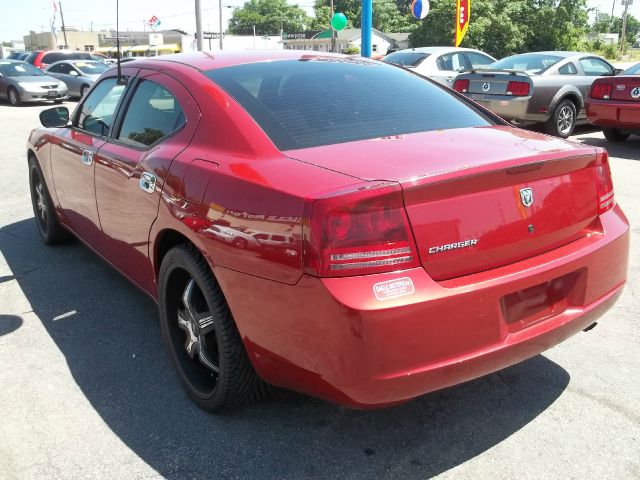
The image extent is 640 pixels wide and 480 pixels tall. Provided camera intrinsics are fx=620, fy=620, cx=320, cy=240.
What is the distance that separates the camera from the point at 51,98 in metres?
19.2

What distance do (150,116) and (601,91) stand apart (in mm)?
7794

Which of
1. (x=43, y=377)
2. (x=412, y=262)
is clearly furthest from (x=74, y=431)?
(x=412, y=262)

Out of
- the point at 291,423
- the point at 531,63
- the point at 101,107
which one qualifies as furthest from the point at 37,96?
the point at 291,423

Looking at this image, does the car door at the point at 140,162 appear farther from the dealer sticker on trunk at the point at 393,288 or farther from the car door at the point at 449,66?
the car door at the point at 449,66

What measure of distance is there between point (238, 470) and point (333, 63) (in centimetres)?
215

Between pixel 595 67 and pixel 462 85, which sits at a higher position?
pixel 595 67

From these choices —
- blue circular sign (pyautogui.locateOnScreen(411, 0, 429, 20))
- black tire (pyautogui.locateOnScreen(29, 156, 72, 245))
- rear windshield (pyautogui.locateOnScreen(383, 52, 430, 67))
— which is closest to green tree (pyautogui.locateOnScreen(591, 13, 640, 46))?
blue circular sign (pyautogui.locateOnScreen(411, 0, 429, 20))

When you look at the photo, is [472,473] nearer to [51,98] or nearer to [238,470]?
[238,470]

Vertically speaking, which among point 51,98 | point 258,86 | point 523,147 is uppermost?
point 258,86

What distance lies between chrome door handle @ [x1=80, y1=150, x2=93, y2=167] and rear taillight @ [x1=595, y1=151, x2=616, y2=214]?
112 inches

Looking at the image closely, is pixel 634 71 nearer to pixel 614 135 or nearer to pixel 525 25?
pixel 614 135

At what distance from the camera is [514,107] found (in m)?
9.67

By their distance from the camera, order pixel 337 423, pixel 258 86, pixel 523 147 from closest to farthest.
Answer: pixel 523 147, pixel 337 423, pixel 258 86

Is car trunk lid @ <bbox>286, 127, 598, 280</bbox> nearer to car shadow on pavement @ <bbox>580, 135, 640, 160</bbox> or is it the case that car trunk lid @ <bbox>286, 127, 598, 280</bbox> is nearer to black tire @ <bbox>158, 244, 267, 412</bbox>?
black tire @ <bbox>158, 244, 267, 412</bbox>
